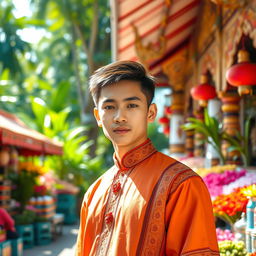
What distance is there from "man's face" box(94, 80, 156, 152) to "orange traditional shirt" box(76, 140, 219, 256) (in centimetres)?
10

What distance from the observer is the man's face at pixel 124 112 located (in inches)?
84.7

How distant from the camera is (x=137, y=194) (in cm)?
→ 207

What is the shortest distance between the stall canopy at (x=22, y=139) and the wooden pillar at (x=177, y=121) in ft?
10.2

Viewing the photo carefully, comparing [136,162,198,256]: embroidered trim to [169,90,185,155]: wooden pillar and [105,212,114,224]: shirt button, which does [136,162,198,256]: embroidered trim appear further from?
[169,90,185,155]: wooden pillar

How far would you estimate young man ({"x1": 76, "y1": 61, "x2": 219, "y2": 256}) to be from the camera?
193cm

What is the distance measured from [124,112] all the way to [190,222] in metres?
0.59

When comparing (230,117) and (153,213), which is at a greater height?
(230,117)

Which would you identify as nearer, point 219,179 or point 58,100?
point 219,179

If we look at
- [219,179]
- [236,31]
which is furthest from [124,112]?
[236,31]

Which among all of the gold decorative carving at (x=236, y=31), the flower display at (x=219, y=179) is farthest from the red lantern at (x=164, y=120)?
the flower display at (x=219, y=179)

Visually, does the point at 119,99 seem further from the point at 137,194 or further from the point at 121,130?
the point at 137,194

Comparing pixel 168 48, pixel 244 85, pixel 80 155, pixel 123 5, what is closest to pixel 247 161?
pixel 244 85

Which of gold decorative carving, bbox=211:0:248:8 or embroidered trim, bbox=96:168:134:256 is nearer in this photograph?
embroidered trim, bbox=96:168:134:256

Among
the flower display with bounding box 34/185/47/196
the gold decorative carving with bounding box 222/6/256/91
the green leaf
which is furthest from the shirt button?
the green leaf
